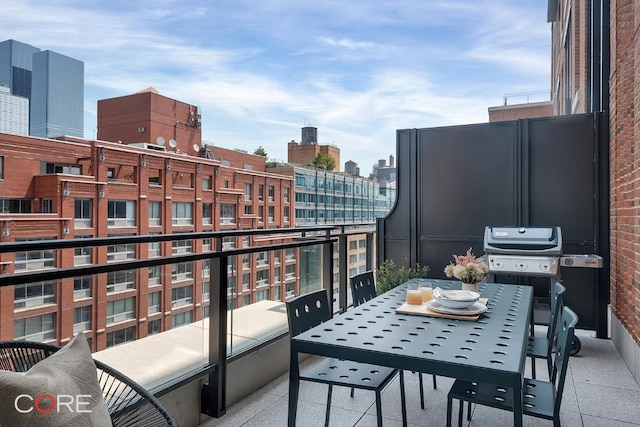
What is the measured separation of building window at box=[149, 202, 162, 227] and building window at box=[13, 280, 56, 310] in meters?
27.5

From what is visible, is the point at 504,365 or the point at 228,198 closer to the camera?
the point at 504,365

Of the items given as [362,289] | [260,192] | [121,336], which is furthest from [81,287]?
[260,192]

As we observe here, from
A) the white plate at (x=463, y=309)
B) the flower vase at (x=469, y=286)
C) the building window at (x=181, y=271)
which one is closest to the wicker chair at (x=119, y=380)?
the building window at (x=181, y=271)

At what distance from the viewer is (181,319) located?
2314 mm

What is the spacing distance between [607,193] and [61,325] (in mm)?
4365

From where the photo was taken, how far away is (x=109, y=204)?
85.7 feet

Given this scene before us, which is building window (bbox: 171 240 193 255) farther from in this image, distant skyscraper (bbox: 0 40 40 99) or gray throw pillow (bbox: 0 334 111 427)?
distant skyscraper (bbox: 0 40 40 99)

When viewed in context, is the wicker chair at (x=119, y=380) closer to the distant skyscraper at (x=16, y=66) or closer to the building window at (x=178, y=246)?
the building window at (x=178, y=246)

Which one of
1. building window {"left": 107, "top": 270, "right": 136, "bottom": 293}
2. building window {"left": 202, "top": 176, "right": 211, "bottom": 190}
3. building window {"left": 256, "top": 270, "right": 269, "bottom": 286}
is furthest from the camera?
building window {"left": 202, "top": 176, "right": 211, "bottom": 190}

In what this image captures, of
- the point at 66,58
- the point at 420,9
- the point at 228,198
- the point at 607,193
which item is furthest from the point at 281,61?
the point at 607,193

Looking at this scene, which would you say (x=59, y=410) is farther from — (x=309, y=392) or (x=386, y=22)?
(x=386, y=22)

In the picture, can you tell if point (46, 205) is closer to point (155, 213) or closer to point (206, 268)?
point (155, 213)

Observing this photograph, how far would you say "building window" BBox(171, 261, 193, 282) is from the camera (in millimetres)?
2189

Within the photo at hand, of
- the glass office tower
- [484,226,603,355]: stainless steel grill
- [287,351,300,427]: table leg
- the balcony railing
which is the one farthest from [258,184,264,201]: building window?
[287,351,300,427]: table leg
